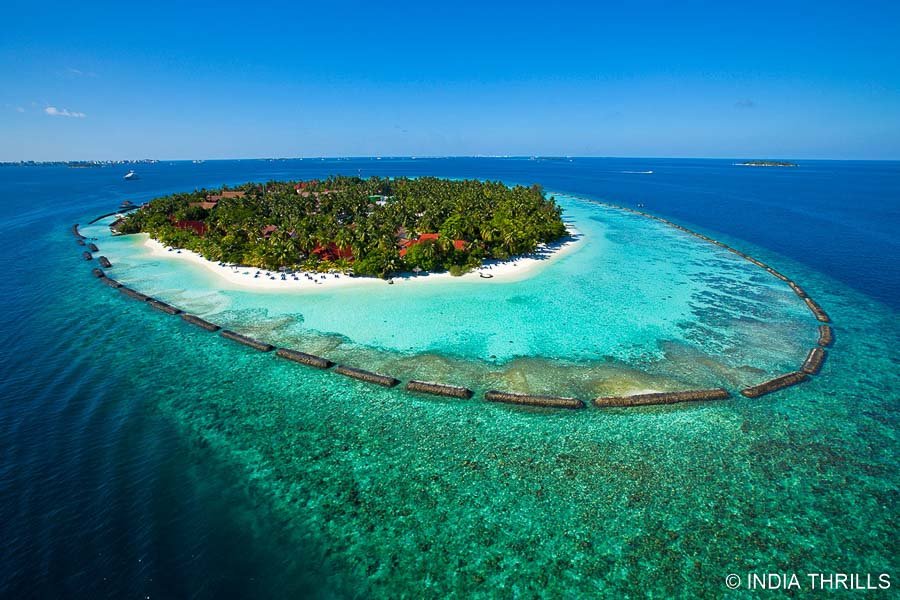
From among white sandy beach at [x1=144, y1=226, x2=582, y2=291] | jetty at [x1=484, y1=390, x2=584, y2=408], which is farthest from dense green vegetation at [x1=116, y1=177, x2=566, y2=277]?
jetty at [x1=484, y1=390, x2=584, y2=408]

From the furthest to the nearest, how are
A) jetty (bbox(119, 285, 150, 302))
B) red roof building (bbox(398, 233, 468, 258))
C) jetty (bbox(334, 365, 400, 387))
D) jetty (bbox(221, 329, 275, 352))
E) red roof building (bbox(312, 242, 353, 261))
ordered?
red roof building (bbox(312, 242, 353, 261))
red roof building (bbox(398, 233, 468, 258))
jetty (bbox(119, 285, 150, 302))
jetty (bbox(221, 329, 275, 352))
jetty (bbox(334, 365, 400, 387))

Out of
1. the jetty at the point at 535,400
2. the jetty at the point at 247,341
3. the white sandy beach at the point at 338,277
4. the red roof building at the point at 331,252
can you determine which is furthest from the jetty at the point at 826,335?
the red roof building at the point at 331,252

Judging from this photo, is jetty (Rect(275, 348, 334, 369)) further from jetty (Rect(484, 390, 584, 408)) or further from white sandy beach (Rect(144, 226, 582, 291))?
white sandy beach (Rect(144, 226, 582, 291))

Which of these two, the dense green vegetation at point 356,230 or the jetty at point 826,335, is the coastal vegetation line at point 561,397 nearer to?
the jetty at point 826,335

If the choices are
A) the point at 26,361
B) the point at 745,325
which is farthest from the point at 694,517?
the point at 26,361

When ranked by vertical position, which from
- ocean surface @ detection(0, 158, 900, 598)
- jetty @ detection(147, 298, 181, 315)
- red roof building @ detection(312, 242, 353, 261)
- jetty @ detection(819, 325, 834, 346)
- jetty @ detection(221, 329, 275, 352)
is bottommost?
ocean surface @ detection(0, 158, 900, 598)

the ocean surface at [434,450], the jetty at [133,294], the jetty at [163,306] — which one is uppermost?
the jetty at [133,294]
